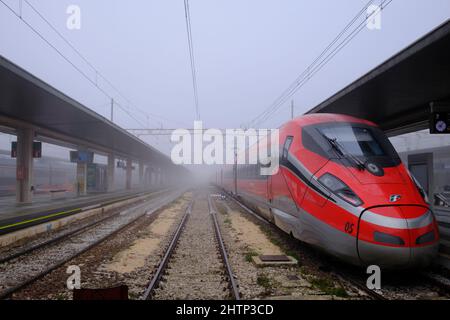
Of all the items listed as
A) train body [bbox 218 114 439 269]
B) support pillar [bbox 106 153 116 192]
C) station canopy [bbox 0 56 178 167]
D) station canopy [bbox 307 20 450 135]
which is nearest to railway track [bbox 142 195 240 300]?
train body [bbox 218 114 439 269]

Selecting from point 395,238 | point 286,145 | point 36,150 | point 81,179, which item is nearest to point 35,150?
point 36,150

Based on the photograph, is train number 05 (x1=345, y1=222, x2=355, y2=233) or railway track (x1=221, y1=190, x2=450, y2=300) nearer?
railway track (x1=221, y1=190, x2=450, y2=300)

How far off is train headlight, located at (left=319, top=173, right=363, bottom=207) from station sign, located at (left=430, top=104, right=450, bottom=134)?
5.85 meters

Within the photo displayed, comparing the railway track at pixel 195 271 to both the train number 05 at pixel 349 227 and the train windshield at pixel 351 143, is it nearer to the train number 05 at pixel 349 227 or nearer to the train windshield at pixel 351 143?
the train number 05 at pixel 349 227

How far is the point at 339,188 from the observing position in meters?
6.58

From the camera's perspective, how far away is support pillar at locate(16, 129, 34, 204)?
73.9 feet

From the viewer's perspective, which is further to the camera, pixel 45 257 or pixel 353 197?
pixel 45 257

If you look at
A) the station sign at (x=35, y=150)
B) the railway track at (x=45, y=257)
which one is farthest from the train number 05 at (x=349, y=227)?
the station sign at (x=35, y=150)

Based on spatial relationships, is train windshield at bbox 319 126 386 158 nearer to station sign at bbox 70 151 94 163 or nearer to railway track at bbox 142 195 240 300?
railway track at bbox 142 195 240 300

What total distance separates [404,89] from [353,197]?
20.8 ft

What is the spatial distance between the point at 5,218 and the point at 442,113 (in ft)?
51.6

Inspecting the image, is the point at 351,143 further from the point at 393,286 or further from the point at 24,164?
the point at 24,164
